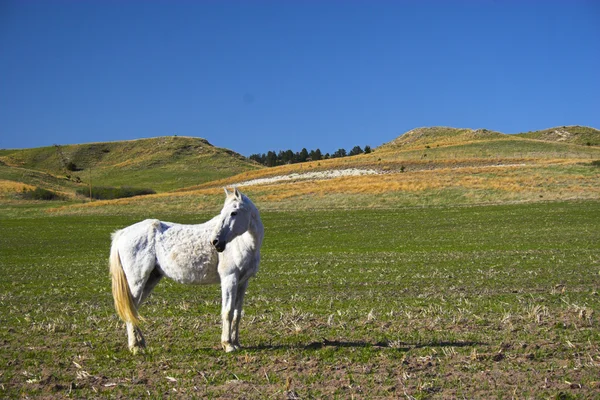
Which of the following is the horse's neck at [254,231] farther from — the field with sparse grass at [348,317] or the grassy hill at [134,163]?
the grassy hill at [134,163]

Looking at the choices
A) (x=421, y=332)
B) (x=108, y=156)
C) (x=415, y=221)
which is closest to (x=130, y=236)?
(x=421, y=332)

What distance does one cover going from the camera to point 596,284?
16.4 metres

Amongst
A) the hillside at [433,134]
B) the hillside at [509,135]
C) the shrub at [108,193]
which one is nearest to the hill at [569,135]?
the hillside at [509,135]

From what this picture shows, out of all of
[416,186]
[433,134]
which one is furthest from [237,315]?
[433,134]

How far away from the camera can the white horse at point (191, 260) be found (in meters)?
9.43

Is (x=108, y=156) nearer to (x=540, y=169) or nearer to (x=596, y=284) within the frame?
(x=540, y=169)

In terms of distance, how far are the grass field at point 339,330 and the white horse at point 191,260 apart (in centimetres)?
72

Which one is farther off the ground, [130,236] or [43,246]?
[130,236]

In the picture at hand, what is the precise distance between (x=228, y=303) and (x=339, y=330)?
269cm

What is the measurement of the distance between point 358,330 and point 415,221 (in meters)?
36.1

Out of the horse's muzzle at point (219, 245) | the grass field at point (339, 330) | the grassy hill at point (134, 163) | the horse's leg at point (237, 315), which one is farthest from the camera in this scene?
the grassy hill at point (134, 163)

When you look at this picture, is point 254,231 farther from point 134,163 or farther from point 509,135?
point 134,163

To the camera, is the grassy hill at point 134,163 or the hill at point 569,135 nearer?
the grassy hill at point 134,163

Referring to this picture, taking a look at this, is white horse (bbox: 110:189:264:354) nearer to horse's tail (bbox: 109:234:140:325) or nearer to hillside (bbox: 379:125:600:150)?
horse's tail (bbox: 109:234:140:325)
